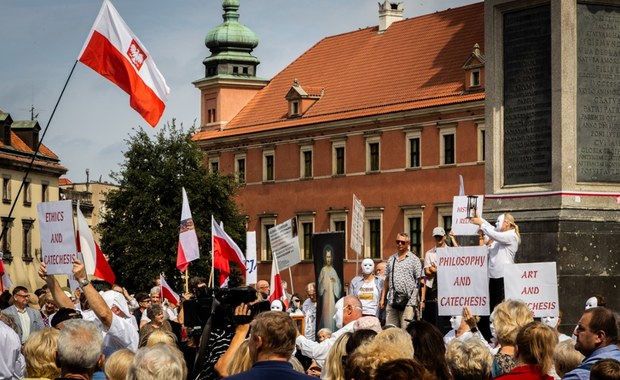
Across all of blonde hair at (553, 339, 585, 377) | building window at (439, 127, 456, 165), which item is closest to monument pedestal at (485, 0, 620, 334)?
blonde hair at (553, 339, 585, 377)

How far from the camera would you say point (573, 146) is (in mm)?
19188

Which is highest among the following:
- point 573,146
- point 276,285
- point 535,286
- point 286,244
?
point 573,146

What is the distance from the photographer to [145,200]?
77.9 m

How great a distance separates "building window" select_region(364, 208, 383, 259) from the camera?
76375 mm

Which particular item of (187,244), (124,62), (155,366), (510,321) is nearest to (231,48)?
(187,244)

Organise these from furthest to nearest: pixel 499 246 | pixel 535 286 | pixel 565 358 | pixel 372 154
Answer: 1. pixel 372 154
2. pixel 499 246
3. pixel 535 286
4. pixel 565 358

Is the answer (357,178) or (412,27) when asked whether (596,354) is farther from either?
(412,27)

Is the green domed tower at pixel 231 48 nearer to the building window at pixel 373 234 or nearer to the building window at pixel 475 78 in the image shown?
the building window at pixel 373 234

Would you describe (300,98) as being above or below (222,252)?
above

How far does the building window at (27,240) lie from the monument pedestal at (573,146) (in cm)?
8165

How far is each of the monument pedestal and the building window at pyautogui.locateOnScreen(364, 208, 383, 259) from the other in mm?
56457

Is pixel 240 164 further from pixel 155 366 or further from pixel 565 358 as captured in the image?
pixel 155 366

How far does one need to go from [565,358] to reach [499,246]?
7.63 m

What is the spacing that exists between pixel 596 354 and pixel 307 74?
260ft
